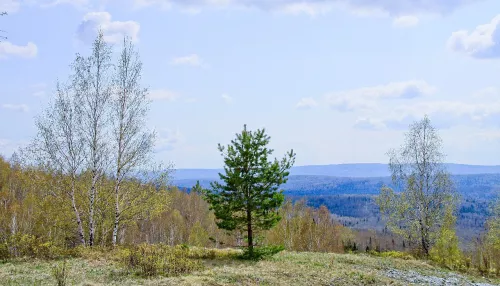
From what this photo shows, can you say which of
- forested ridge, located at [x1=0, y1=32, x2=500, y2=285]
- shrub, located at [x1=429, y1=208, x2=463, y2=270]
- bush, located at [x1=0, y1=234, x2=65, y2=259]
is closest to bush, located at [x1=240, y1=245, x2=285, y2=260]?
forested ridge, located at [x1=0, y1=32, x2=500, y2=285]

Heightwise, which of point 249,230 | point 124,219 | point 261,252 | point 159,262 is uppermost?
point 124,219

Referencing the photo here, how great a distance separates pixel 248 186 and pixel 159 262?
19.6 ft

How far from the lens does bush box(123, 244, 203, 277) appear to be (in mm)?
16342

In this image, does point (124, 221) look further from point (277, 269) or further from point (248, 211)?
point (277, 269)

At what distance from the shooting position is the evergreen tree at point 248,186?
802 inches

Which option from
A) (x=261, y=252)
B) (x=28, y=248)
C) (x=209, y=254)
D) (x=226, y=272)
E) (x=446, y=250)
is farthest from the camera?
(x=446, y=250)

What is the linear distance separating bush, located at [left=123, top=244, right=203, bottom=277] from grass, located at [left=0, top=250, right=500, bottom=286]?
1.39 feet

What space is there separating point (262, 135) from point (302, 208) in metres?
51.3

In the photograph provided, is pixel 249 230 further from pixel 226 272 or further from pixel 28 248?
pixel 28 248

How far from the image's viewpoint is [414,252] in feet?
107

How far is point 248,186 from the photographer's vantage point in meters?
20.5

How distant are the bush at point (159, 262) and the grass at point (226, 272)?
0.43 meters

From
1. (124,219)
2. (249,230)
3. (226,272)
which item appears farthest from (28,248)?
(249,230)

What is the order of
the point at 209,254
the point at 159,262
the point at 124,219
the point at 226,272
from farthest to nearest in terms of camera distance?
the point at 124,219
the point at 209,254
the point at 226,272
the point at 159,262
